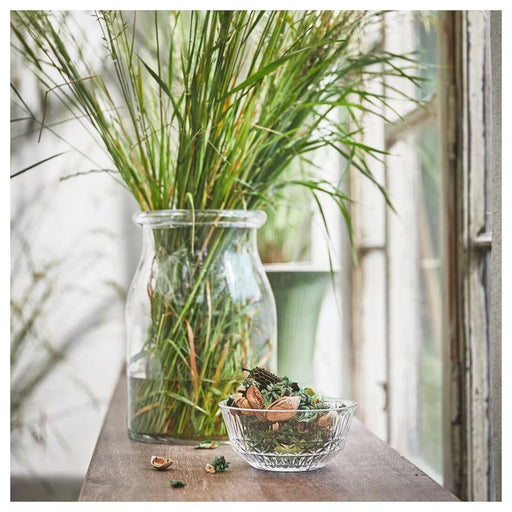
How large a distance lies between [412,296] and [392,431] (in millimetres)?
316

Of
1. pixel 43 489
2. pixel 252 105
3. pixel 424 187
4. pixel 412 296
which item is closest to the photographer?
pixel 252 105

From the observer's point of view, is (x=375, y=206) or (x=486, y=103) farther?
(x=375, y=206)

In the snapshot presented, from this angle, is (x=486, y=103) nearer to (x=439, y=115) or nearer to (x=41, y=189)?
(x=439, y=115)

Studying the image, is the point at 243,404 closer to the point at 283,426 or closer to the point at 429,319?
the point at 283,426

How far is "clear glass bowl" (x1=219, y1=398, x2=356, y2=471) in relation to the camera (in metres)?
0.74

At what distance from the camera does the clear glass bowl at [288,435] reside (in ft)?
2.44

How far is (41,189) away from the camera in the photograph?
83.8 inches

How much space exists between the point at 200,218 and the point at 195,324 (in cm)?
13

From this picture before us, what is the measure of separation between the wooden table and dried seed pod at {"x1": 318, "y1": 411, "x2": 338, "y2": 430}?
50 millimetres

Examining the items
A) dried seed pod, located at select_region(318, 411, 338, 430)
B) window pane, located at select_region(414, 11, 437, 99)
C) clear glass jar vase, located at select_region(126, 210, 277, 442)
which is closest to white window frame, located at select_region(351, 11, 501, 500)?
window pane, located at select_region(414, 11, 437, 99)

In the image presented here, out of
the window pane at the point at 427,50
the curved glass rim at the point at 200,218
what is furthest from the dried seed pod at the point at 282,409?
the window pane at the point at 427,50

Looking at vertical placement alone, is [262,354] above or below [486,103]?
below

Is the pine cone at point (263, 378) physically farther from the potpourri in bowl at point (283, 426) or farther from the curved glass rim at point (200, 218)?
the curved glass rim at point (200, 218)
